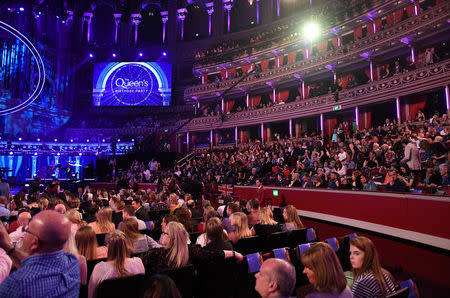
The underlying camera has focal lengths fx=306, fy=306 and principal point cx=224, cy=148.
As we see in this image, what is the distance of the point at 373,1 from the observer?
21469 mm

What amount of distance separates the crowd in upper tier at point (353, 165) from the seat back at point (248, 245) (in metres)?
4.37

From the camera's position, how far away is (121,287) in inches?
110

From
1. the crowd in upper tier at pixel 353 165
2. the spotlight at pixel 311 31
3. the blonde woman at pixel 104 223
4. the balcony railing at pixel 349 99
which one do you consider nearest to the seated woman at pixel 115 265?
the blonde woman at pixel 104 223

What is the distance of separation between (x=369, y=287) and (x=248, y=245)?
7.79 ft

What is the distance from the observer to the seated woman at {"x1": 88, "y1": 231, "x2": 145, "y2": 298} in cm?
301

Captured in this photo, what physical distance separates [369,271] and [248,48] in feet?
97.4

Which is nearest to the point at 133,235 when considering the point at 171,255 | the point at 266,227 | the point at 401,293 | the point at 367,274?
the point at 171,255

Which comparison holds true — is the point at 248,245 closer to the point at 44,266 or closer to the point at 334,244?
the point at 334,244

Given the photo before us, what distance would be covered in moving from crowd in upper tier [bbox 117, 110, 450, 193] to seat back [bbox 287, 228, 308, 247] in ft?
11.0

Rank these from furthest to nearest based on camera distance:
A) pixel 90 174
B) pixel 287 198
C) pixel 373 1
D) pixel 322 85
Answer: pixel 322 85, pixel 90 174, pixel 373 1, pixel 287 198

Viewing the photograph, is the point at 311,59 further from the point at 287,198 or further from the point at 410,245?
the point at 410,245

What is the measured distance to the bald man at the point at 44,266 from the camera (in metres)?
1.78

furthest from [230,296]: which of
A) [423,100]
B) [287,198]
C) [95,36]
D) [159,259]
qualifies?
[95,36]

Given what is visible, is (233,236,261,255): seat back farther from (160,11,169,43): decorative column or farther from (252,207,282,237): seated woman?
(160,11,169,43): decorative column
